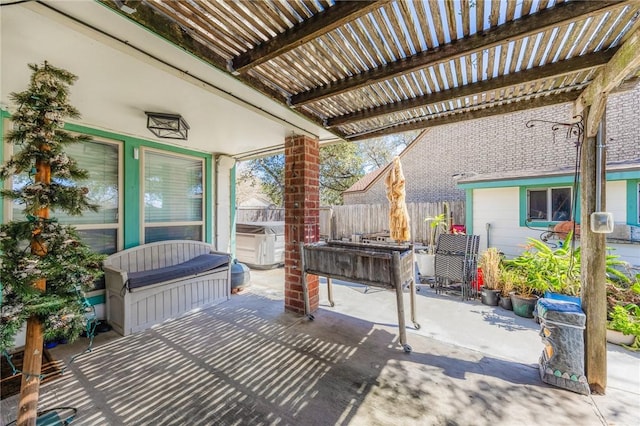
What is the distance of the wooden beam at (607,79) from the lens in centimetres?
159

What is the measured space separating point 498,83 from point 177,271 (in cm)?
444

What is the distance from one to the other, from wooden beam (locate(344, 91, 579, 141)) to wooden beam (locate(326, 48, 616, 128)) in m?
0.60

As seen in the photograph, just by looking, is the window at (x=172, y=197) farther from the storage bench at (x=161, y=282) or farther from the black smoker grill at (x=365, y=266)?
the black smoker grill at (x=365, y=266)

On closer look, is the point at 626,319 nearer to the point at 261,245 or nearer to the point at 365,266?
the point at 365,266

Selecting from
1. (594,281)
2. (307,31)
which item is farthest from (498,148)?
(307,31)

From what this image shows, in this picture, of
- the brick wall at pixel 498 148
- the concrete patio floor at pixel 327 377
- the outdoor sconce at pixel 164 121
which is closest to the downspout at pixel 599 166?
the concrete patio floor at pixel 327 377

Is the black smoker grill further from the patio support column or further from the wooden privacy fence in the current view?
the wooden privacy fence

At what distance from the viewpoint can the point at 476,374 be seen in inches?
96.0

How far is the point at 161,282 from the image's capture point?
354 centimetres

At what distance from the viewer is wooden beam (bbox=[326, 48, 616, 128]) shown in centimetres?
190

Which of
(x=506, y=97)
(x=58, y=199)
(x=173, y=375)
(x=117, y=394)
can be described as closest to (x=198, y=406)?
(x=173, y=375)

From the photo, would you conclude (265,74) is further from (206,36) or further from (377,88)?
(377,88)

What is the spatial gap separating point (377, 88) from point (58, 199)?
2.65 m

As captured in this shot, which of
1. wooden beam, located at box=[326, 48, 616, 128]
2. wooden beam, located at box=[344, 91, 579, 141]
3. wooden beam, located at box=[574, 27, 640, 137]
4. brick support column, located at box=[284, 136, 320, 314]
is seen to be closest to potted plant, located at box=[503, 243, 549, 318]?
wooden beam, located at box=[574, 27, 640, 137]
